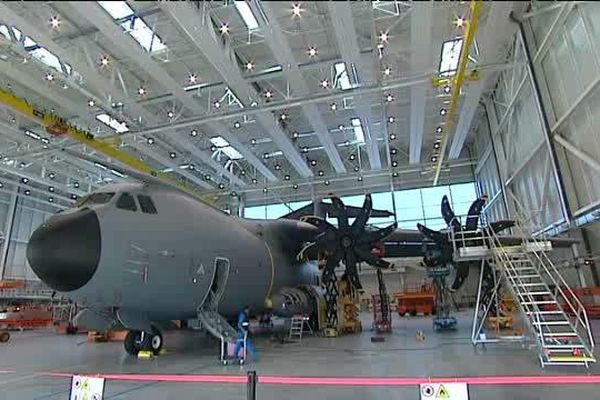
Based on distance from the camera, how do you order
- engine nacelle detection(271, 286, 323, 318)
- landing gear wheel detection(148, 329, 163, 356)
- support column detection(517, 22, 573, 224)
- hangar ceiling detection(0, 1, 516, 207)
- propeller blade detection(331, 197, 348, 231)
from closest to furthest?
landing gear wheel detection(148, 329, 163, 356) < hangar ceiling detection(0, 1, 516, 207) < engine nacelle detection(271, 286, 323, 318) < propeller blade detection(331, 197, 348, 231) < support column detection(517, 22, 573, 224)

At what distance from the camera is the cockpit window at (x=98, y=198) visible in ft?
33.0

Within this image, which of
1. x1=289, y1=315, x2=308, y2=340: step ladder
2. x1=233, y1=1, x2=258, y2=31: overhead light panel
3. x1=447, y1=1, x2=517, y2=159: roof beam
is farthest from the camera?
x1=289, y1=315, x2=308, y2=340: step ladder

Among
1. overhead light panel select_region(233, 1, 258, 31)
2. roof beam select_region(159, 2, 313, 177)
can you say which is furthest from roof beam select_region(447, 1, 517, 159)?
roof beam select_region(159, 2, 313, 177)

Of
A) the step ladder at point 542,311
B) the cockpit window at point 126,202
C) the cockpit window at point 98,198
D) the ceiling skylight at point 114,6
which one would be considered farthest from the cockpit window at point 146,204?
the step ladder at point 542,311

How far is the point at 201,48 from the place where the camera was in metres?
15.5

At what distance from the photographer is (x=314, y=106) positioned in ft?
69.7

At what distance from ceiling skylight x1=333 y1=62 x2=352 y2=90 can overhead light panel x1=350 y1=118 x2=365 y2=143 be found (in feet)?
12.6

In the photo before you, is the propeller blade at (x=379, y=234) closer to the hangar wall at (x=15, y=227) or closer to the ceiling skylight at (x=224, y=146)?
the ceiling skylight at (x=224, y=146)

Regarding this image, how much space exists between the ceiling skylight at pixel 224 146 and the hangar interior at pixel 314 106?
0.14 meters

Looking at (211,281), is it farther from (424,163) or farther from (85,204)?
(424,163)

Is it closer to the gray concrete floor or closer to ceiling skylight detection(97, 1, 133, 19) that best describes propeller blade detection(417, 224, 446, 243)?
the gray concrete floor

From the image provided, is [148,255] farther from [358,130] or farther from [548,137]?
[358,130]

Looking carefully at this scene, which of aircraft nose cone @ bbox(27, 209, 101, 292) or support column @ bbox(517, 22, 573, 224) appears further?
support column @ bbox(517, 22, 573, 224)

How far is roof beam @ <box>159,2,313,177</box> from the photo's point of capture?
43.4 feet
